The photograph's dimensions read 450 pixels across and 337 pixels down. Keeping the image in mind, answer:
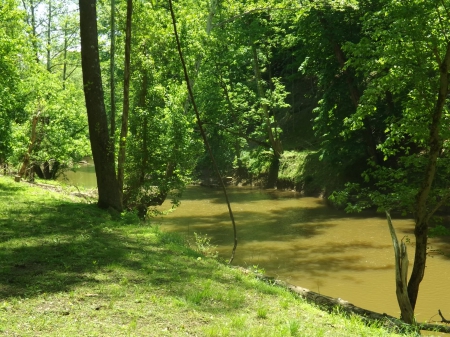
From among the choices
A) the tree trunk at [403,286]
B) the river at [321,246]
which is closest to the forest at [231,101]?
the tree trunk at [403,286]

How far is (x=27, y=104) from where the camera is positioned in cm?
1945

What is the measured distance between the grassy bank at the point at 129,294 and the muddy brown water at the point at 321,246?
11.5ft

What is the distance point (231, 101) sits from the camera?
3244cm

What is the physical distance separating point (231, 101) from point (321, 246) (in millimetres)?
18168

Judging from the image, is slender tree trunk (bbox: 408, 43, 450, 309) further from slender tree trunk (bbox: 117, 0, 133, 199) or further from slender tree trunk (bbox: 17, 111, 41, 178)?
slender tree trunk (bbox: 17, 111, 41, 178)

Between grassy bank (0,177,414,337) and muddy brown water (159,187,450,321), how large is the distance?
11.5 ft

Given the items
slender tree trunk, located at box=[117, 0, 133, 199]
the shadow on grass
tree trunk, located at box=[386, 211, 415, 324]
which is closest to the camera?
the shadow on grass

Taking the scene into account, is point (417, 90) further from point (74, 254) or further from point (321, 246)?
point (321, 246)

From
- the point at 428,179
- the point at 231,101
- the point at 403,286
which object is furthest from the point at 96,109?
the point at 231,101

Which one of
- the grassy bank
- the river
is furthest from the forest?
the grassy bank

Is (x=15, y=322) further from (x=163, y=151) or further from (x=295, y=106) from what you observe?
(x=295, y=106)

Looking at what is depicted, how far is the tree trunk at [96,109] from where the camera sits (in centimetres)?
1110

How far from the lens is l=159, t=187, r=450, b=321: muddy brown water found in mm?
11117

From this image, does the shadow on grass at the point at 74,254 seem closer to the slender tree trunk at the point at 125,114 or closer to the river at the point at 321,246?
the slender tree trunk at the point at 125,114
